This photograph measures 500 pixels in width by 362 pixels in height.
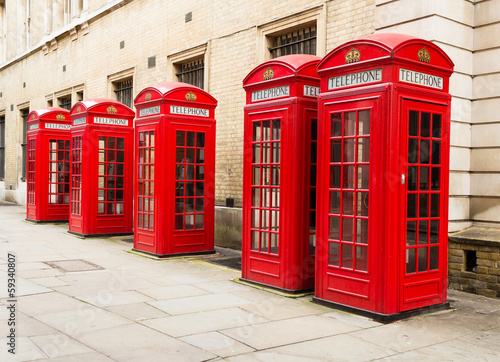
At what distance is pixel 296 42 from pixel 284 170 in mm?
4117

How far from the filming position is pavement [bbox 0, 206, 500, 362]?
14.5 feet

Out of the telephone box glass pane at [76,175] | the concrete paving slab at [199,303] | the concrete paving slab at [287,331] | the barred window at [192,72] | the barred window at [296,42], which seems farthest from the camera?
the barred window at [192,72]

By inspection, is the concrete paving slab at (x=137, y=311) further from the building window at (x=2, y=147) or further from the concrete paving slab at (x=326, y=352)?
the building window at (x=2, y=147)

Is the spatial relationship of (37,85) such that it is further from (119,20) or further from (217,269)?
(217,269)

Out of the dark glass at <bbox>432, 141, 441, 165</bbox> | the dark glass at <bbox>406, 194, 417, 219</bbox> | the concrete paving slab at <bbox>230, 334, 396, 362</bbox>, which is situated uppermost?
the dark glass at <bbox>432, 141, 441, 165</bbox>

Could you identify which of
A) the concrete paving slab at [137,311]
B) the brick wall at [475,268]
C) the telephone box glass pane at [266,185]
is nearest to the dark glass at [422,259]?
the brick wall at [475,268]

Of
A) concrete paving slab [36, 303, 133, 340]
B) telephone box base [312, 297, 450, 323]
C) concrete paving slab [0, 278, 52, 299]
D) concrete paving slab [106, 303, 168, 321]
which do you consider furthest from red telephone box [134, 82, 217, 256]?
telephone box base [312, 297, 450, 323]

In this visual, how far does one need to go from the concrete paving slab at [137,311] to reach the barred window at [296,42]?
565cm

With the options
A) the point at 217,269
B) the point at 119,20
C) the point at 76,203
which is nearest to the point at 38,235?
the point at 76,203

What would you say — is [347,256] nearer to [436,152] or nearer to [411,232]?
[411,232]

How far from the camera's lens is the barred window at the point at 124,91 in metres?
15.2

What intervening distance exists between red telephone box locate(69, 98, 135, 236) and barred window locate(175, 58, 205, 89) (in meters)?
1.70

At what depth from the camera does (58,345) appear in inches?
176

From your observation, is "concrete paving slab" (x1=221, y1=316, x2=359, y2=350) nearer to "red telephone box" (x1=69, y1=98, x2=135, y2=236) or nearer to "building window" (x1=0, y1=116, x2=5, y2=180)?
"red telephone box" (x1=69, y1=98, x2=135, y2=236)
